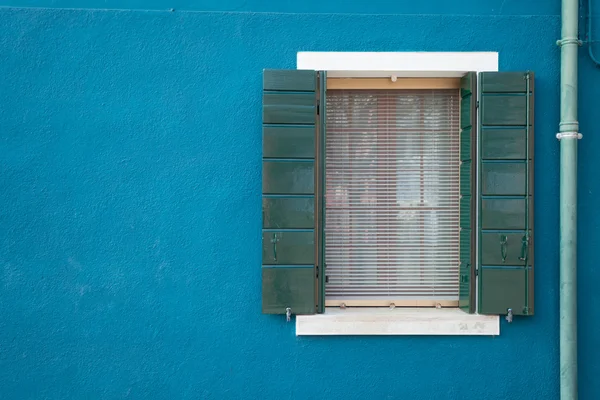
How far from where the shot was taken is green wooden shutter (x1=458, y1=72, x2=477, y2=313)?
3.88 m

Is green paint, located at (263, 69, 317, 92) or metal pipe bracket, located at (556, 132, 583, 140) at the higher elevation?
green paint, located at (263, 69, 317, 92)

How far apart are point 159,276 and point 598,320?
113 inches

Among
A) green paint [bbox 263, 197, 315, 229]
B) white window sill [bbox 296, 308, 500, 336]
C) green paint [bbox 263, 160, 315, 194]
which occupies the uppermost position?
green paint [bbox 263, 160, 315, 194]

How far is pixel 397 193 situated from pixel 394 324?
0.88 metres

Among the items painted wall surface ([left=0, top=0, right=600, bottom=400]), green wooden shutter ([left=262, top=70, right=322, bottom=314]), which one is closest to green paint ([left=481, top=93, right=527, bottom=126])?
painted wall surface ([left=0, top=0, right=600, bottom=400])

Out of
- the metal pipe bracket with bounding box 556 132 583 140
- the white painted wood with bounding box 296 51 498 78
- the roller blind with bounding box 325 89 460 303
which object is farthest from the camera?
the roller blind with bounding box 325 89 460 303

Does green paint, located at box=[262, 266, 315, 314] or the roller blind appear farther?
the roller blind

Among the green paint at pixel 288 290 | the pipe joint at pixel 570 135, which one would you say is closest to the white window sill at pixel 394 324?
the green paint at pixel 288 290

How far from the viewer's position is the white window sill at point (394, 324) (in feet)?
12.7

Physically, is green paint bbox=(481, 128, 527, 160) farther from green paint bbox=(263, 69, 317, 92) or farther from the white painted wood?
green paint bbox=(263, 69, 317, 92)

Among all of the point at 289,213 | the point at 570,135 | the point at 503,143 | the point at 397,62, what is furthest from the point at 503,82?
the point at 289,213

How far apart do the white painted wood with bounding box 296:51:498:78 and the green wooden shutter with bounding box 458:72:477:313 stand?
10cm

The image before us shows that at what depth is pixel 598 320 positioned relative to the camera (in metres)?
3.94

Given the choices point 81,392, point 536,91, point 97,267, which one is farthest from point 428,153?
point 81,392
